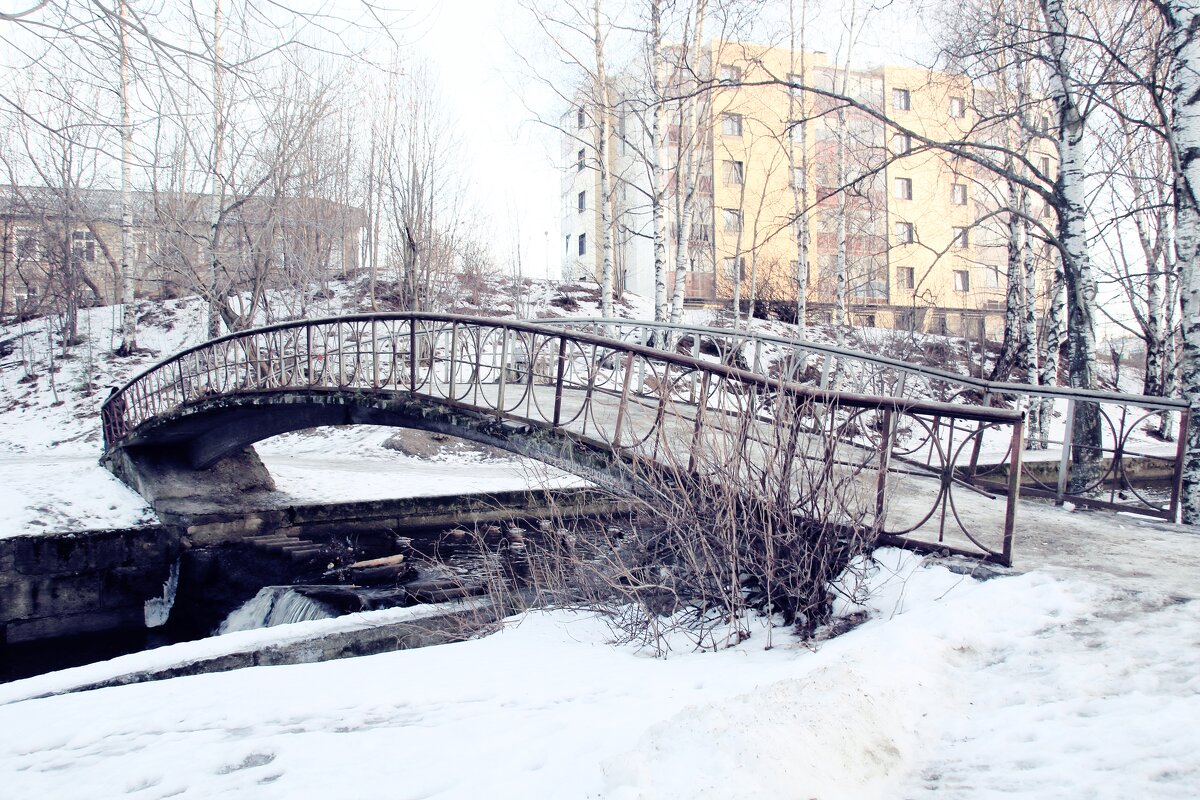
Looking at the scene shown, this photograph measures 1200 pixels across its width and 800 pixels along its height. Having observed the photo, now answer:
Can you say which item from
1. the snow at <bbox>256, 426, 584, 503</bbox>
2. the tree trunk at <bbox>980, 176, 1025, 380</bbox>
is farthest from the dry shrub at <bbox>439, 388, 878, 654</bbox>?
the tree trunk at <bbox>980, 176, 1025, 380</bbox>

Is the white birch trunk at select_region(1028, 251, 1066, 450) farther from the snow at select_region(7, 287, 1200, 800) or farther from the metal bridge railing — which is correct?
the snow at select_region(7, 287, 1200, 800)

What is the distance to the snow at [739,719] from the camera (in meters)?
2.65

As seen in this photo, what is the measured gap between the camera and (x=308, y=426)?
9992 millimetres

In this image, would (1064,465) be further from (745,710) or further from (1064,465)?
(745,710)

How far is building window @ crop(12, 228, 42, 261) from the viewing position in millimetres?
22625

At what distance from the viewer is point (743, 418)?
4969 millimetres

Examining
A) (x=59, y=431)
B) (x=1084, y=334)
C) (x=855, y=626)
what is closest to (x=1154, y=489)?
(x=1084, y=334)

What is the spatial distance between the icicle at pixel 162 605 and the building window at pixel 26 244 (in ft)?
56.8

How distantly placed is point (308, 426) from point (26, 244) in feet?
60.4

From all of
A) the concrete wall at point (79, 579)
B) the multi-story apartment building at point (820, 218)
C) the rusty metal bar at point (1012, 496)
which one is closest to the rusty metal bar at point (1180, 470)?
the rusty metal bar at point (1012, 496)

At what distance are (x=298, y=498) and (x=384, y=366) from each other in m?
8.17

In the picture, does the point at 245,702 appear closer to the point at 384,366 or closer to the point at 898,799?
the point at 898,799

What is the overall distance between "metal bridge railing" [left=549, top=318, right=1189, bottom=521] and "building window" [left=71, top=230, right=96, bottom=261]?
Answer: 15.0 metres

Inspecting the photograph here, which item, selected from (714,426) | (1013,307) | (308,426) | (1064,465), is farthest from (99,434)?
(1013,307)
